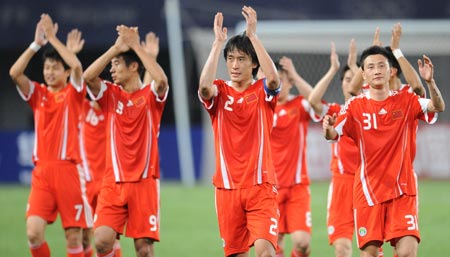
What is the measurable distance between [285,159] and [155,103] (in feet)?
6.90

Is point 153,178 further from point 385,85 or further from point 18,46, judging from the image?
point 18,46

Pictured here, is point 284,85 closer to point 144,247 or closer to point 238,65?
point 238,65

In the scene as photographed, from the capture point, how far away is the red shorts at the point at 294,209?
10.9 meters

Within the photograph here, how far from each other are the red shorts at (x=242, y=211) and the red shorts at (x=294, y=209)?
2.36 meters

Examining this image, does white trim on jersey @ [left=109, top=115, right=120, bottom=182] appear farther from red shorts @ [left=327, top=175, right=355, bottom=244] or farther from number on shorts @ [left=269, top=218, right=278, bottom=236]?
red shorts @ [left=327, top=175, right=355, bottom=244]

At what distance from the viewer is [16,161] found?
24.1 m

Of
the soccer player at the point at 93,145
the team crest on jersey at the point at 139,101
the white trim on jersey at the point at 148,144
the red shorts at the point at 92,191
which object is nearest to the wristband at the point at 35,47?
the soccer player at the point at 93,145

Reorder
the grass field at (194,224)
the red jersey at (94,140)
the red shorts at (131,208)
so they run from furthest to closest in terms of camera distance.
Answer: the grass field at (194,224) < the red jersey at (94,140) < the red shorts at (131,208)

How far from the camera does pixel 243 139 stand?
8.64m

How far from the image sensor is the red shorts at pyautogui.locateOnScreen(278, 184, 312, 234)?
10906 mm

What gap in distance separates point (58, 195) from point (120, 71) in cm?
168

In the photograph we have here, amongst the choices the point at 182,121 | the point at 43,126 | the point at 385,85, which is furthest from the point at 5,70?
the point at 385,85

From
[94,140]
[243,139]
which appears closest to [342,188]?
[243,139]

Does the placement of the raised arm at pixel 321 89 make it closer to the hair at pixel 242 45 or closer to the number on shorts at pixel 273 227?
the hair at pixel 242 45
